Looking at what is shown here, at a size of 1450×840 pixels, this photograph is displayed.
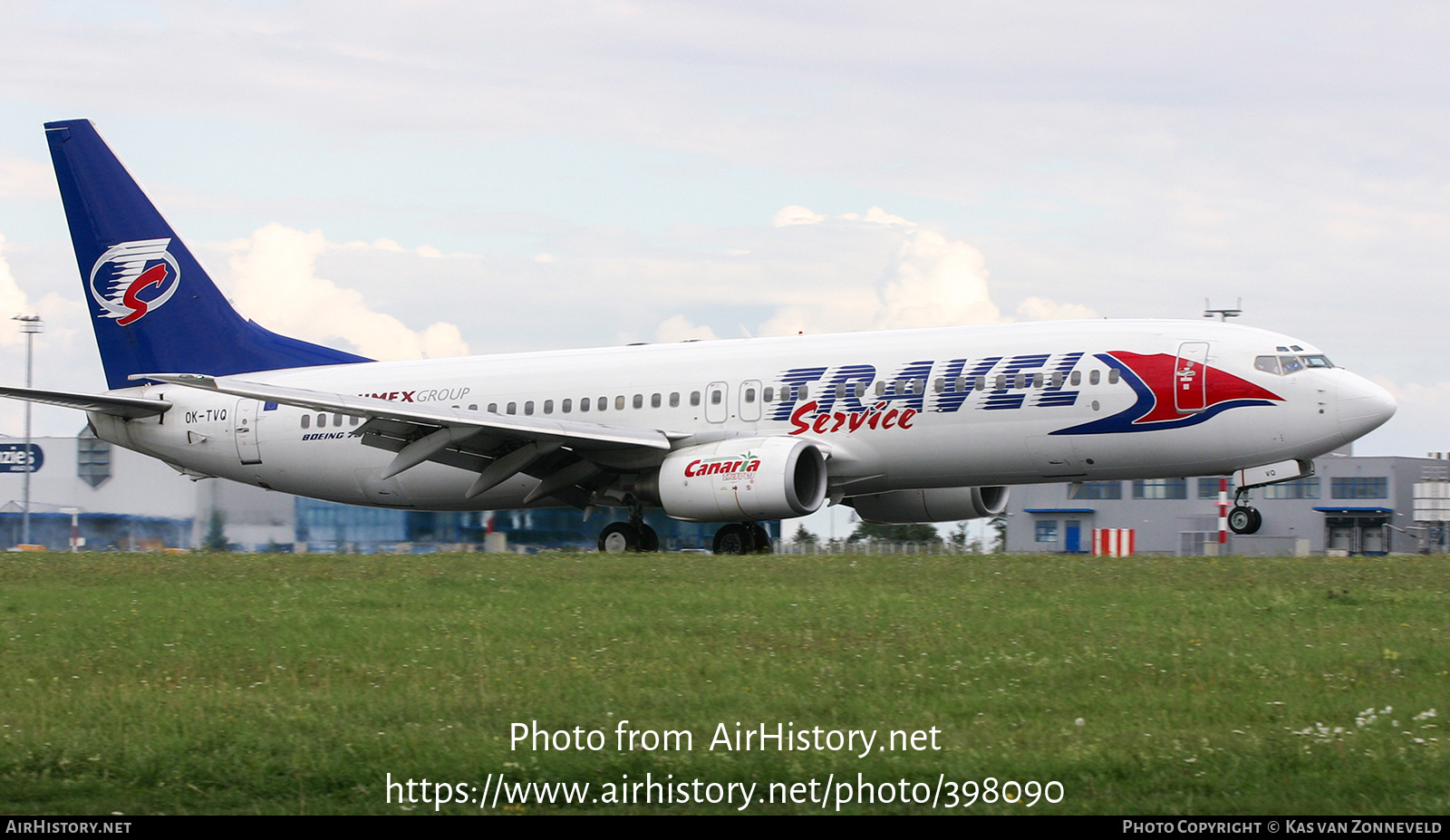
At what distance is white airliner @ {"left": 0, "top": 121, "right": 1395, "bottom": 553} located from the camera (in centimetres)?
2291

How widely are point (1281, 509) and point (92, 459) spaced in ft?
189

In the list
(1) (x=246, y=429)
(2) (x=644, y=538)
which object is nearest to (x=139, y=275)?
(1) (x=246, y=429)

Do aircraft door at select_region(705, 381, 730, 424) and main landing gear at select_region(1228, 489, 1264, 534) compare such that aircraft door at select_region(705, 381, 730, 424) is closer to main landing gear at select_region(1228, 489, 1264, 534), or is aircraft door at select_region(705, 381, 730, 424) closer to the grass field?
main landing gear at select_region(1228, 489, 1264, 534)

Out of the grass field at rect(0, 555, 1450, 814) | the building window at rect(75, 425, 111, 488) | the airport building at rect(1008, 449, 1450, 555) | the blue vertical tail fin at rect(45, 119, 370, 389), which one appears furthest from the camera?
the airport building at rect(1008, 449, 1450, 555)

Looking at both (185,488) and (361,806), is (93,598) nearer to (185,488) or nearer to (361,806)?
(361,806)

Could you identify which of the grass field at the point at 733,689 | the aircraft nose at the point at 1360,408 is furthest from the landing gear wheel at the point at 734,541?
the aircraft nose at the point at 1360,408

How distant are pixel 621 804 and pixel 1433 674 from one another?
6034mm

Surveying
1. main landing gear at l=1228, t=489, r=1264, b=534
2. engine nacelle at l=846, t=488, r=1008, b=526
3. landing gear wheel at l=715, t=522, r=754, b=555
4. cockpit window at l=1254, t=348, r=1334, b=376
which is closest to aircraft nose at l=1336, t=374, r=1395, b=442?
cockpit window at l=1254, t=348, r=1334, b=376

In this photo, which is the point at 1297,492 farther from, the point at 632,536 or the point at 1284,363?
the point at 632,536

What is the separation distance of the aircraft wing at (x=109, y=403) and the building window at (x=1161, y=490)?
5778 centimetres

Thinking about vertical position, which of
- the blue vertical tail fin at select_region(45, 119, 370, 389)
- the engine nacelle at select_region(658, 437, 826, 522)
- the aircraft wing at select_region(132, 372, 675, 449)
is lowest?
the engine nacelle at select_region(658, 437, 826, 522)

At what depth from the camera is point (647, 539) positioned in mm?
26141

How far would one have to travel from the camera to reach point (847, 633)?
12375mm

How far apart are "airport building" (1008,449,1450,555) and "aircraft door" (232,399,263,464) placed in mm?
51054
